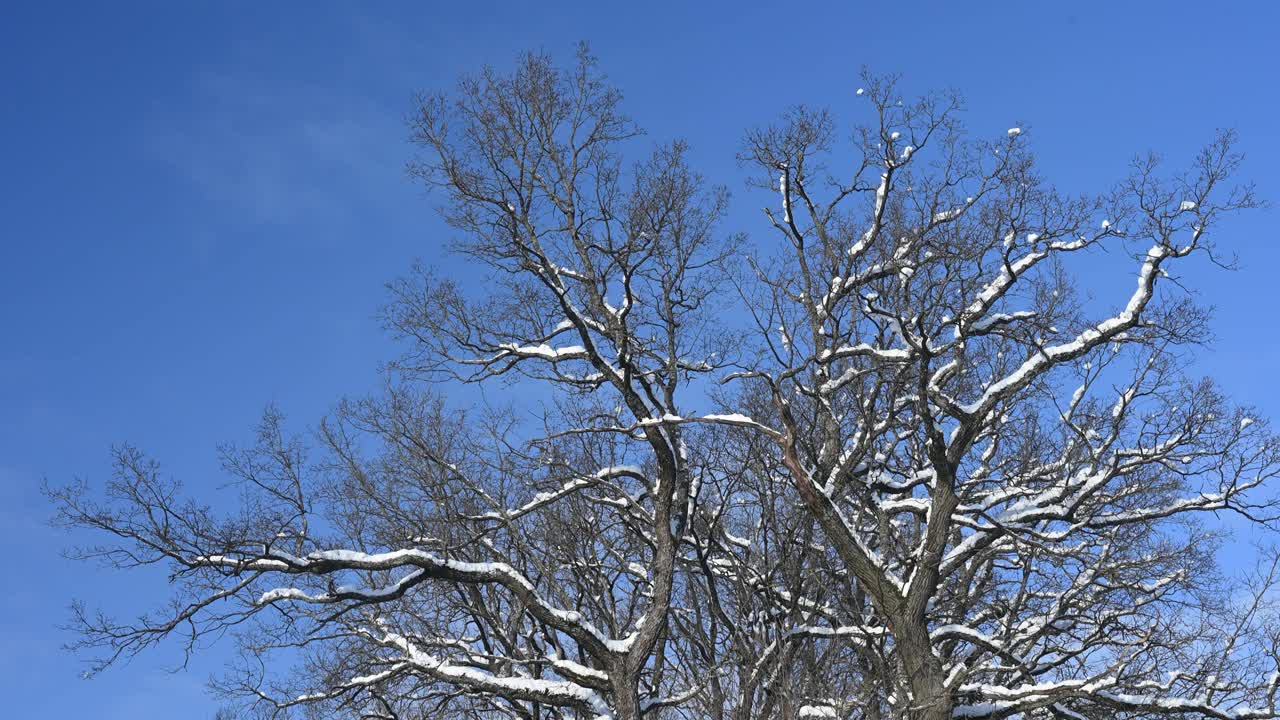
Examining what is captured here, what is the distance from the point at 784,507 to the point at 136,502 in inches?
322

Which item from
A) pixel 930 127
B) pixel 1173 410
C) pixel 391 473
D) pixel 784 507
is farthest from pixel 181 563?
pixel 1173 410

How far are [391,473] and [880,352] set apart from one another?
7.19 metres

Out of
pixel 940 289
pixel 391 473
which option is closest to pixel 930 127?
pixel 940 289

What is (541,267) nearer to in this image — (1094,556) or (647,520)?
(647,520)

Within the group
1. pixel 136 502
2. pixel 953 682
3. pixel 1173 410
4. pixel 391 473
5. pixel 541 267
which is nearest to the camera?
pixel 136 502

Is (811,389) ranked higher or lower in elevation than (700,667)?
higher

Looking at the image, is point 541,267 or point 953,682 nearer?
point 953,682

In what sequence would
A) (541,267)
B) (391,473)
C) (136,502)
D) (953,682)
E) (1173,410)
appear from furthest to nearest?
(391,473) → (1173,410) → (541,267) → (953,682) → (136,502)

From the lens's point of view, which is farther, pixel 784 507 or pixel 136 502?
pixel 784 507

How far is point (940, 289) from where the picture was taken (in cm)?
1393

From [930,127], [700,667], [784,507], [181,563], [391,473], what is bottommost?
[700,667]

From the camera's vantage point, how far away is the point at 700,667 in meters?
14.3

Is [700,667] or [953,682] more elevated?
[700,667]

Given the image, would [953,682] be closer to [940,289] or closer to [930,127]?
[940,289]
